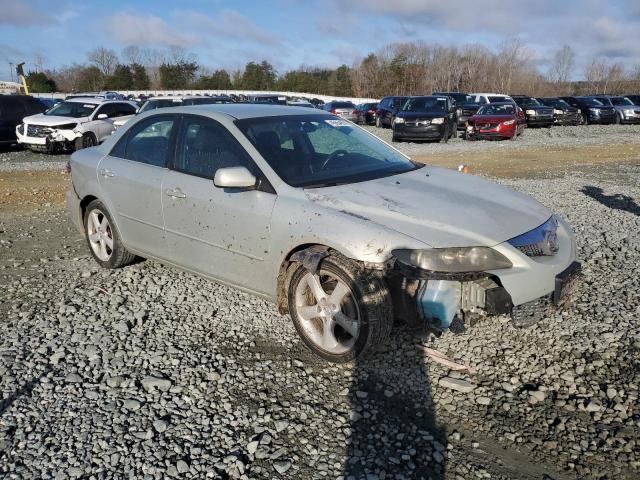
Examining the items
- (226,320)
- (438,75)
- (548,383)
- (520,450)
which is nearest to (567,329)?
(548,383)

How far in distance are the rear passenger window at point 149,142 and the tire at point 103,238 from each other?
612 mm

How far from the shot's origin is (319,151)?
441 cm

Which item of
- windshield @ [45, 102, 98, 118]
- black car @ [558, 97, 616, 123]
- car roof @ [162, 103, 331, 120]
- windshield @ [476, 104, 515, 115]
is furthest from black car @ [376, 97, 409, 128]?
car roof @ [162, 103, 331, 120]

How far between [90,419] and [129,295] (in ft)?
6.27

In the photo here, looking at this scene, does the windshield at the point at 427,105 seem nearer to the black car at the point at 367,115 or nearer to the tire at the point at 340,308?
the black car at the point at 367,115

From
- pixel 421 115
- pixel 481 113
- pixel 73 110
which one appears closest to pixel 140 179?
pixel 73 110

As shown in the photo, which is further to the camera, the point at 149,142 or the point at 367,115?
the point at 367,115

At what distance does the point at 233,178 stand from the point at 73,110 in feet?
49.8

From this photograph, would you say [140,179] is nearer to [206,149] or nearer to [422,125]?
[206,149]

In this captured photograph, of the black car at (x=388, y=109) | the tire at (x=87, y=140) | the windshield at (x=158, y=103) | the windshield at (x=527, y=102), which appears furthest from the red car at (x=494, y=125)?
the tire at (x=87, y=140)

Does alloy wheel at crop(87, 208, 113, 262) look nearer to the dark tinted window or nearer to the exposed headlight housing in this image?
the dark tinted window

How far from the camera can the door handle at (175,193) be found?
4339 millimetres

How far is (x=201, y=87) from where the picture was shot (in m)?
76.0

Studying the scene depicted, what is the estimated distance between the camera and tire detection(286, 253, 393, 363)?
11.0 feet
